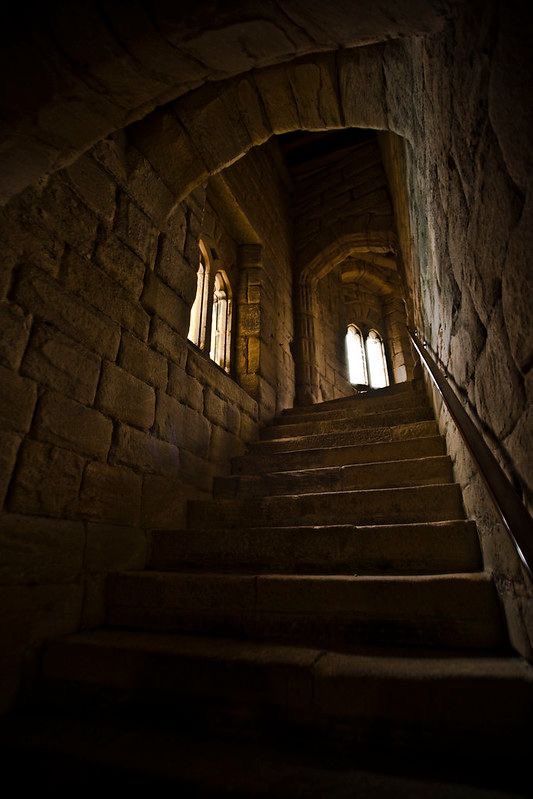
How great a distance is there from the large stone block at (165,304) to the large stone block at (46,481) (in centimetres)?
129

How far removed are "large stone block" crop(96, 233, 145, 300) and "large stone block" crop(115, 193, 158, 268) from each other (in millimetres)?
64

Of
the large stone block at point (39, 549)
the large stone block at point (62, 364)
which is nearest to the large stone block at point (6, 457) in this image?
the large stone block at point (39, 549)

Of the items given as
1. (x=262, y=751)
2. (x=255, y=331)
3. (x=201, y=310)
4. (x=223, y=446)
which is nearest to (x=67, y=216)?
(x=223, y=446)

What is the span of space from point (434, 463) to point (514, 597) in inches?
49.1

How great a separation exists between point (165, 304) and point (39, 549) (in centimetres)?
189

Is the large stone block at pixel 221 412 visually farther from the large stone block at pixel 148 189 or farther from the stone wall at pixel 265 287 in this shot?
the large stone block at pixel 148 189

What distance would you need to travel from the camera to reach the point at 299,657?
1385 millimetres

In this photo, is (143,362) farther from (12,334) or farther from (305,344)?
(305,344)

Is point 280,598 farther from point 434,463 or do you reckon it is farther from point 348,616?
point 434,463

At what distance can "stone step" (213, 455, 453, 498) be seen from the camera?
8.16 ft

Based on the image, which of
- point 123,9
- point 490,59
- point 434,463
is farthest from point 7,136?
point 434,463

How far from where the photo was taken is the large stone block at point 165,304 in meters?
2.84

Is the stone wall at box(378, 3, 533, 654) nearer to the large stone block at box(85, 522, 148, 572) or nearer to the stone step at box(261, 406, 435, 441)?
the stone step at box(261, 406, 435, 441)

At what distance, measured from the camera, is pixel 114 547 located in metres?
2.15
